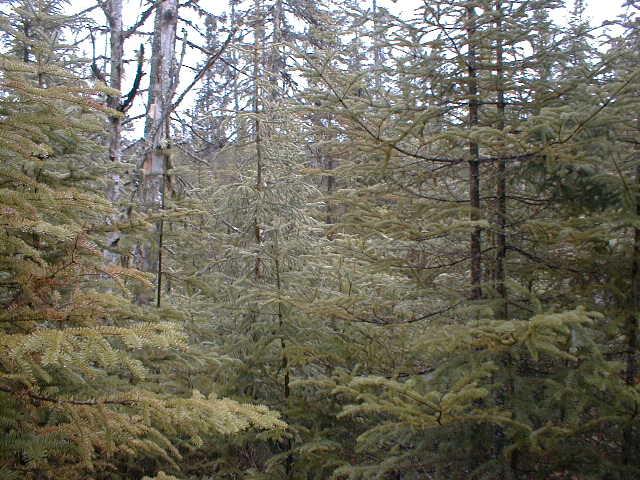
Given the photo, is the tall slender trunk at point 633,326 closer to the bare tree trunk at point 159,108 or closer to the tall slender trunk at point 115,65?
the bare tree trunk at point 159,108

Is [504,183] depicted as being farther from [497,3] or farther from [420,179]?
[497,3]

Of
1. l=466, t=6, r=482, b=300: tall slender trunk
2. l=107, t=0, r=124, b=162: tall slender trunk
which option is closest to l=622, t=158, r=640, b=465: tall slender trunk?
l=466, t=6, r=482, b=300: tall slender trunk

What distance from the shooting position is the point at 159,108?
679cm

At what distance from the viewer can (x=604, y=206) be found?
4.18m

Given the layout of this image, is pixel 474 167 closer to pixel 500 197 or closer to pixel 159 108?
pixel 500 197

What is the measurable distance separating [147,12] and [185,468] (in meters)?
6.15

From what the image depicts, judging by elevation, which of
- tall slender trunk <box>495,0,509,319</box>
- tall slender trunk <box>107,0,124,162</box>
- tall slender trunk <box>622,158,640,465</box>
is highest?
tall slender trunk <box>107,0,124,162</box>

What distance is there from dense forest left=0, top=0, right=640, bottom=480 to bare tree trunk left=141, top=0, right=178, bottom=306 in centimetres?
4

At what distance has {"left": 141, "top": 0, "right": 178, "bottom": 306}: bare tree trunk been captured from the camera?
262 inches

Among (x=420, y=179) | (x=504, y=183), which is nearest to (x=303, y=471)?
(x=420, y=179)

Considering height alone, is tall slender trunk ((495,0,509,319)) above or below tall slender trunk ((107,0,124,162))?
below

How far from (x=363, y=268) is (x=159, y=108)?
12.5 feet

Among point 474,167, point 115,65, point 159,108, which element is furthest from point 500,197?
point 115,65

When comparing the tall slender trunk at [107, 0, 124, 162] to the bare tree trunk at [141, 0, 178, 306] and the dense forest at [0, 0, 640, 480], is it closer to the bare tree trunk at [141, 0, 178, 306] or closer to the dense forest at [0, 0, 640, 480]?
Answer: the dense forest at [0, 0, 640, 480]
